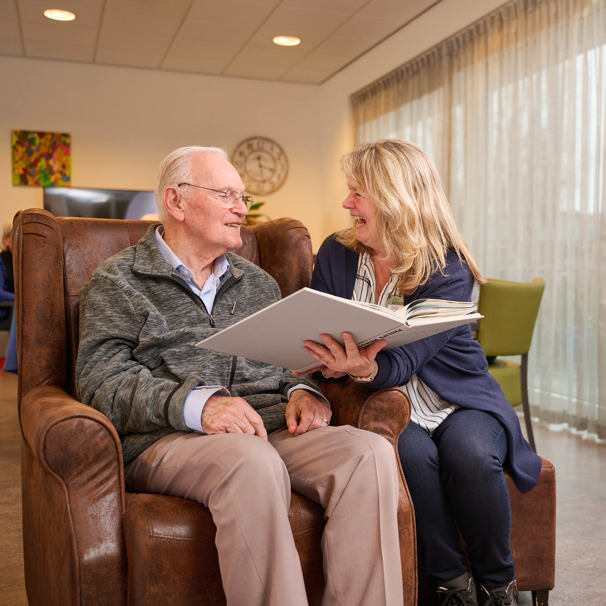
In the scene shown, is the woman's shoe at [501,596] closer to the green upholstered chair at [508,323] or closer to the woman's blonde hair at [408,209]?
the woman's blonde hair at [408,209]

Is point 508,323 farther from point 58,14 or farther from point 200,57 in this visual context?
point 200,57

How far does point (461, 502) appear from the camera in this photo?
1579 mm

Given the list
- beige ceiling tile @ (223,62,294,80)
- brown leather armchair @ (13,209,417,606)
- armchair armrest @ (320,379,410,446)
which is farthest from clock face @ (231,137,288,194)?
armchair armrest @ (320,379,410,446)

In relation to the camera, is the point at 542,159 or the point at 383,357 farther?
the point at 542,159

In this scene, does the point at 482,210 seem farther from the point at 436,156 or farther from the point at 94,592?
the point at 94,592

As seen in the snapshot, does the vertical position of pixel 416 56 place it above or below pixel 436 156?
above

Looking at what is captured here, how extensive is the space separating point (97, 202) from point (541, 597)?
18.6ft

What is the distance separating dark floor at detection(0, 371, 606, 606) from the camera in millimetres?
1891

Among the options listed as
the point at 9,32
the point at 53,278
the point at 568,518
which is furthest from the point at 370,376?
the point at 9,32

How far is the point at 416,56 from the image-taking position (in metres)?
5.30

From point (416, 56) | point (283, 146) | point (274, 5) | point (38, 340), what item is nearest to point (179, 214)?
point (38, 340)

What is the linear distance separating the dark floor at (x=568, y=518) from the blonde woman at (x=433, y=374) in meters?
0.40

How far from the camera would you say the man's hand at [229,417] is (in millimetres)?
1451

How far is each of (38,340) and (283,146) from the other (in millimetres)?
5665
